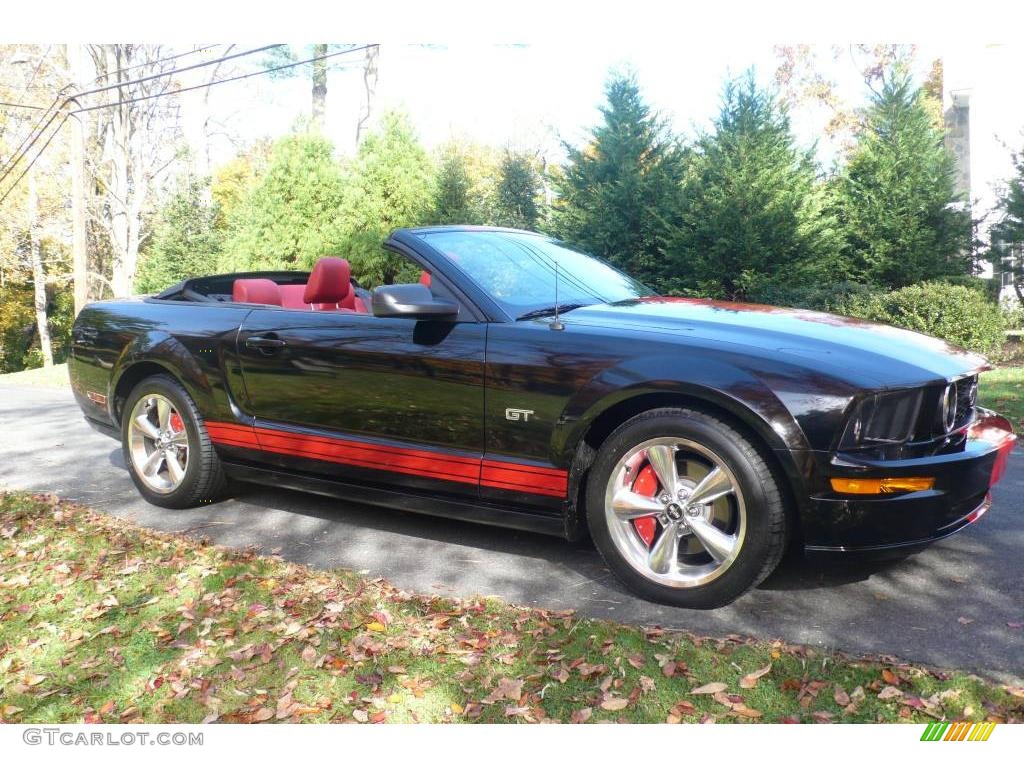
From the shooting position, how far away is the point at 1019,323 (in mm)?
16688

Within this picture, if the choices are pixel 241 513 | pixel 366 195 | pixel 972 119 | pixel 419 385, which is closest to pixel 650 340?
pixel 419 385

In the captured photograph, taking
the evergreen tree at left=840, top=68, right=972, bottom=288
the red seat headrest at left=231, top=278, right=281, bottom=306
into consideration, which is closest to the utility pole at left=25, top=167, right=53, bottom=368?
the evergreen tree at left=840, top=68, right=972, bottom=288

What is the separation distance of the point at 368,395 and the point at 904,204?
1569cm

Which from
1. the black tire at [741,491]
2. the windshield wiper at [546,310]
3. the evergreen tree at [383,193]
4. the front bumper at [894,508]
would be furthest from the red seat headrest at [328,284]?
the evergreen tree at [383,193]

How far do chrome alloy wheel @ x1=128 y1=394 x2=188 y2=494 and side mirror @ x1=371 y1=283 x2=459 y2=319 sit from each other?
192 centimetres

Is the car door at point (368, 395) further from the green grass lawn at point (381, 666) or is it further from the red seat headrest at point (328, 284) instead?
the green grass lawn at point (381, 666)

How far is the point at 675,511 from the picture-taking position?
11.1 ft

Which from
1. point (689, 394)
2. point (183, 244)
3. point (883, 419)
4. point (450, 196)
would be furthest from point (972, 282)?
point (183, 244)

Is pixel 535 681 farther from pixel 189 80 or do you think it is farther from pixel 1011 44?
pixel 189 80

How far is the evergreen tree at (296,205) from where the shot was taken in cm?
1761

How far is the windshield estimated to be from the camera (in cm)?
402

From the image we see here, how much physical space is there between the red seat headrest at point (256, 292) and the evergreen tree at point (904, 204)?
46.6 feet

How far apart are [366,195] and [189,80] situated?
17.4 m
